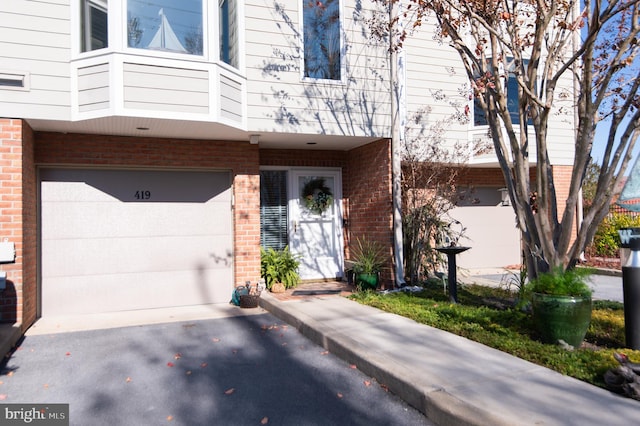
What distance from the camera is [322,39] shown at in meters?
7.69

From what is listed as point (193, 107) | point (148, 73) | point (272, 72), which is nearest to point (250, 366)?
point (193, 107)

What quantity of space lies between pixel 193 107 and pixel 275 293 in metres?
3.43

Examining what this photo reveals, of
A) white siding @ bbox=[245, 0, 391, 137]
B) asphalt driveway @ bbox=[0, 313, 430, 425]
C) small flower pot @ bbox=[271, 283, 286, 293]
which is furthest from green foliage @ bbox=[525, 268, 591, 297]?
small flower pot @ bbox=[271, 283, 286, 293]

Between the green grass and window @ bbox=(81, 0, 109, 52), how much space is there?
5204 millimetres

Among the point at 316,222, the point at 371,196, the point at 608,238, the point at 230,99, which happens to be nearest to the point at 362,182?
the point at 371,196

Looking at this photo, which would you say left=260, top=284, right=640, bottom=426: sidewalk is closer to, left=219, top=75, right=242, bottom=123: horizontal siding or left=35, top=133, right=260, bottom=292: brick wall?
left=35, top=133, right=260, bottom=292: brick wall

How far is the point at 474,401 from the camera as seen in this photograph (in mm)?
3070

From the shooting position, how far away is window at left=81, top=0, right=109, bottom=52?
606 cm

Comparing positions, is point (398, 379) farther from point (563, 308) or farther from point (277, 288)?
point (277, 288)

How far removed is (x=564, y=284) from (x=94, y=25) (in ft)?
21.7

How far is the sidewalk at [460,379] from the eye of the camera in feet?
9.57

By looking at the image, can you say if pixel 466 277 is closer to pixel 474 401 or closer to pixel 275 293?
pixel 275 293

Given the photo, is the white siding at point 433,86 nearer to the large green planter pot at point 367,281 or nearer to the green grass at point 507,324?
the large green planter pot at point 367,281

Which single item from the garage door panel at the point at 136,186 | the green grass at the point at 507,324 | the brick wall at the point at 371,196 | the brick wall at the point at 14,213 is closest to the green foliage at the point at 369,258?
the brick wall at the point at 371,196
